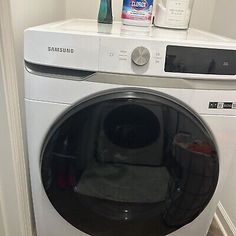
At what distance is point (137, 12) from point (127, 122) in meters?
0.41

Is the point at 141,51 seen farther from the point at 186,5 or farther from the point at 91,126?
the point at 186,5

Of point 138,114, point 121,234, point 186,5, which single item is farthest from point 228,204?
point 186,5

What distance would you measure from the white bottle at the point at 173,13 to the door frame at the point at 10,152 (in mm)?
572

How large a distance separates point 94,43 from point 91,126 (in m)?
0.22

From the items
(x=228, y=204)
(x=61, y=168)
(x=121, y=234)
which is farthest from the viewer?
(x=228, y=204)

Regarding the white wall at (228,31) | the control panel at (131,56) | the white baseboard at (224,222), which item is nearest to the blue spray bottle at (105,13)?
the control panel at (131,56)

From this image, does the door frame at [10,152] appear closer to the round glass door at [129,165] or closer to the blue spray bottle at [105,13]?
the round glass door at [129,165]

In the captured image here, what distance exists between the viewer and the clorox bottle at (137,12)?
0.88 m

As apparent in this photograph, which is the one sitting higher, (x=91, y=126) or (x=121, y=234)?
(x=91, y=126)

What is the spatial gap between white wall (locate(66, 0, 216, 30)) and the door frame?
77 centimetres

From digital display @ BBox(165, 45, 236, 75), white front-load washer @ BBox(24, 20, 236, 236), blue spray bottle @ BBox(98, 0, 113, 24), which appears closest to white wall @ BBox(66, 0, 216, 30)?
blue spray bottle @ BBox(98, 0, 113, 24)

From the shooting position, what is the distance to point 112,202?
2.82ft

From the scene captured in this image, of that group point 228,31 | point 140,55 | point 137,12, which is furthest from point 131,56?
point 228,31

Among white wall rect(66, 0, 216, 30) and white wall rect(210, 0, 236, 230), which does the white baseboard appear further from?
white wall rect(66, 0, 216, 30)
